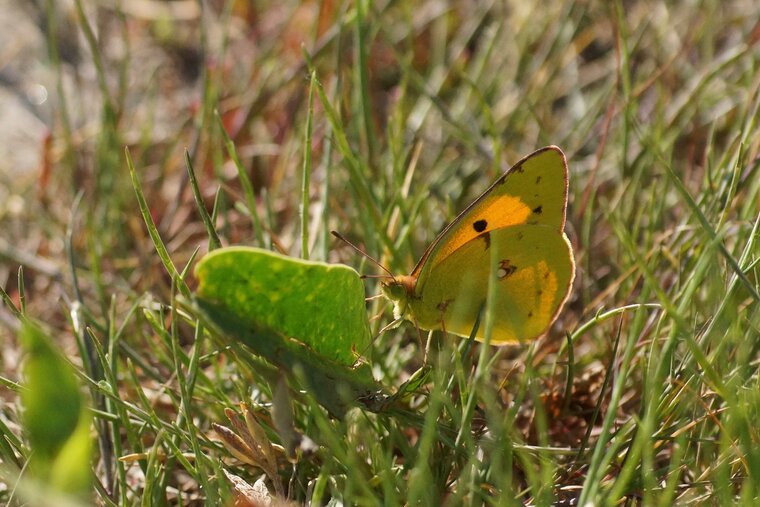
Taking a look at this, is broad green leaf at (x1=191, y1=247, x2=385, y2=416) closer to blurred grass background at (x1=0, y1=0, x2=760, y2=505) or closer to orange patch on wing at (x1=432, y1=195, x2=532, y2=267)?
blurred grass background at (x1=0, y1=0, x2=760, y2=505)

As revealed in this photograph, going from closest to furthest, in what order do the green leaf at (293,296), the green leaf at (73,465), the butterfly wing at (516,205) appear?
the green leaf at (73,465) → the green leaf at (293,296) → the butterfly wing at (516,205)

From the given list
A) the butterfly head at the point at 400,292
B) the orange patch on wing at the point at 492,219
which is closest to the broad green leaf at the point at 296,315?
the butterfly head at the point at 400,292

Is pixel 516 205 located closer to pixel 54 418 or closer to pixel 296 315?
pixel 296 315

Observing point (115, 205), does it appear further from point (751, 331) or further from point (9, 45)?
point (751, 331)

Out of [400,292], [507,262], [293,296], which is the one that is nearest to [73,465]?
[293,296]

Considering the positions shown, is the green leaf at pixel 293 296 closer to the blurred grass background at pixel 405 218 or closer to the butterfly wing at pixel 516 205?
the blurred grass background at pixel 405 218

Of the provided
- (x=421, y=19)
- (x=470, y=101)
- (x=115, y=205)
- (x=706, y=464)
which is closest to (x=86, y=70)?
(x=115, y=205)
